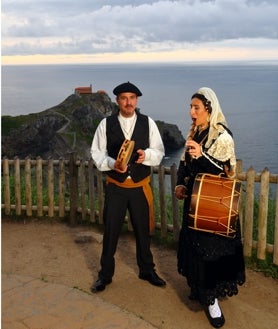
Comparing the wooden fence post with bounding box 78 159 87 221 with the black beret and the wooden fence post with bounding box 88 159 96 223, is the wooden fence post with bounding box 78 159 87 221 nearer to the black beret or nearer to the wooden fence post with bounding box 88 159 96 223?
the wooden fence post with bounding box 88 159 96 223

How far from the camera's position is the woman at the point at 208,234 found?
4.10m

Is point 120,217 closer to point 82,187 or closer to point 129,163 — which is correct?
point 129,163

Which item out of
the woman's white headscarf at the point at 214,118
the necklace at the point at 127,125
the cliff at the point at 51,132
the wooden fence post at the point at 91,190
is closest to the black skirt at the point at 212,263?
the woman's white headscarf at the point at 214,118

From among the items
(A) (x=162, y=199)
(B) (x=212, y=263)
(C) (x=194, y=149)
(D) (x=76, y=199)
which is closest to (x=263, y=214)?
(A) (x=162, y=199)

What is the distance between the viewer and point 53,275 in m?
→ 5.60

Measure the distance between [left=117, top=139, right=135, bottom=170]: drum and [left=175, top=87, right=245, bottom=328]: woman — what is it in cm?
54

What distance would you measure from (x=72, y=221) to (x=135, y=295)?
9.44ft

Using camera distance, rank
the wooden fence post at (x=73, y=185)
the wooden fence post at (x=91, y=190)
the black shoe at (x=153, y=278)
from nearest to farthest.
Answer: the black shoe at (x=153, y=278)
the wooden fence post at (x=91, y=190)
the wooden fence post at (x=73, y=185)

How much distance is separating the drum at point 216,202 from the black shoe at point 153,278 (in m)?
1.42

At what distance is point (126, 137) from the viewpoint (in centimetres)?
479

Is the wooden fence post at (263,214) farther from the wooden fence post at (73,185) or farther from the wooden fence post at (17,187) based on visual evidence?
the wooden fence post at (17,187)

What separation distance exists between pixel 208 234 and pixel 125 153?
111 centimetres

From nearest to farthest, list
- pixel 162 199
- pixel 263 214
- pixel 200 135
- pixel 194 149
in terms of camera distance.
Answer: pixel 194 149 < pixel 200 135 < pixel 263 214 < pixel 162 199

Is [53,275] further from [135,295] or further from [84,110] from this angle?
[84,110]
